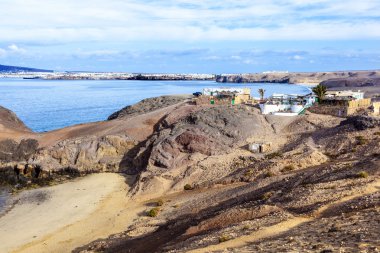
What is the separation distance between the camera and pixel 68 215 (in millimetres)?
36438

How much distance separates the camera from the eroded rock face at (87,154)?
50.4 metres

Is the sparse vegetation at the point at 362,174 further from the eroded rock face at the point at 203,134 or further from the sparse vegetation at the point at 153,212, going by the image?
the eroded rock face at the point at 203,134

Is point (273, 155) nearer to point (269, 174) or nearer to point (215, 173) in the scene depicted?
point (215, 173)

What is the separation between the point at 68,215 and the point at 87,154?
15513 mm

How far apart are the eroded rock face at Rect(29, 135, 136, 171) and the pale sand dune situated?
3.20 meters

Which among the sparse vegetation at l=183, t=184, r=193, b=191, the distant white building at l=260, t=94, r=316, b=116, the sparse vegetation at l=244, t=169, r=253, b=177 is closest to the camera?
the sparse vegetation at l=244, t=169, r=253, b=177

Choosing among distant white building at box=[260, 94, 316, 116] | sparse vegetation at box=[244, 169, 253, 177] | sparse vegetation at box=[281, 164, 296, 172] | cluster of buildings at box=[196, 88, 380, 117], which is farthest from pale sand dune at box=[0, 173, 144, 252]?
cluster of buildings at box=[196, 88, 380, 117]

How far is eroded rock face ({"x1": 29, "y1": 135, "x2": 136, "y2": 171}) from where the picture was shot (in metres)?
50.4

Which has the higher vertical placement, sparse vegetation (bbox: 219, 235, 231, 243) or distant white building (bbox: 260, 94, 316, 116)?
distant white building (bbox: 260, 94, 316, 116)

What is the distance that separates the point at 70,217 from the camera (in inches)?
1415

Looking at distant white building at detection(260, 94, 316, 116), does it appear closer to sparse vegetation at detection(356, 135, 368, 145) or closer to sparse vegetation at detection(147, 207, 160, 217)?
sparse vegetation at detection(356, 135, 368, 145)

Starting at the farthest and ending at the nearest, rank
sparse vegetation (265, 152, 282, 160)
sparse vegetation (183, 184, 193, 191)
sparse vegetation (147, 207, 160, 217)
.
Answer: sparse vegetation (265, 152, 282, 160) < sparse vegetation (183, 184, 193, 191) < sparse vegetation (147, 207, 160, 217)

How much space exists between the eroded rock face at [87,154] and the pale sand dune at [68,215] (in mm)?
3197

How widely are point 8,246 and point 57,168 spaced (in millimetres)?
20577
